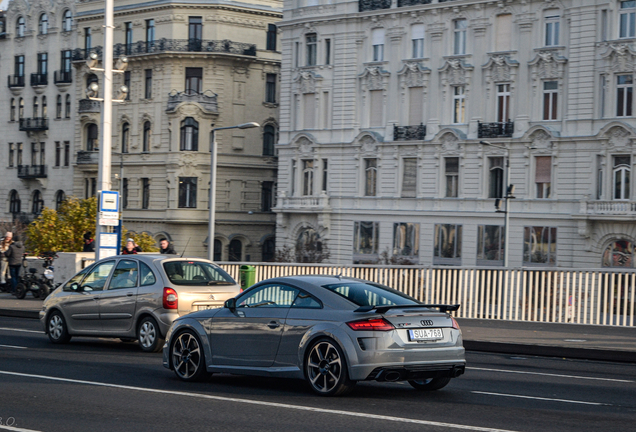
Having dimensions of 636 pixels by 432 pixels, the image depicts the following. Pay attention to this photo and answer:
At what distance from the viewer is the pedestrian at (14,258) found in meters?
30.6

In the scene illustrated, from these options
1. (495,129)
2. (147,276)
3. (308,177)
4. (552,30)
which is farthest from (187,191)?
(147,276)

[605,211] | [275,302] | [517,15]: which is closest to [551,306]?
[275,302]

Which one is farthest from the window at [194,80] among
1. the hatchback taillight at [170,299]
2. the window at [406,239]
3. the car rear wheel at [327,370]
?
the car rear wheel at [327,370]

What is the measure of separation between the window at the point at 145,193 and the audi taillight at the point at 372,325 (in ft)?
199

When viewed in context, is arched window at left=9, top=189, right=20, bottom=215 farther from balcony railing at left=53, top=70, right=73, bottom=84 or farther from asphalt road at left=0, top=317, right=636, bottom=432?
asphalt road at left=0, top=317, right=636, bottom=432

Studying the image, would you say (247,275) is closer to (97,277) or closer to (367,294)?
(97,277)

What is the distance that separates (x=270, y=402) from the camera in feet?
36.6

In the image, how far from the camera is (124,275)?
17328mm

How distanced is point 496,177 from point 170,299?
39739 millimetres

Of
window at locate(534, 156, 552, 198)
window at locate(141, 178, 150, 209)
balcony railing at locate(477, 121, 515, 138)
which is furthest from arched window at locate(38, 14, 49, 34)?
window at locate(534, 156, 552, 198)

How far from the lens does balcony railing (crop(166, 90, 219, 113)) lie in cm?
6856

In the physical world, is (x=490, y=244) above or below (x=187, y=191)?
below

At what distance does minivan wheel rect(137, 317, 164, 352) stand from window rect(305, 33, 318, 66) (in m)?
45.1

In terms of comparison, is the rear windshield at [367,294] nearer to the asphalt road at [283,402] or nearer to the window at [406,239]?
the asphalt road at [283,402]
